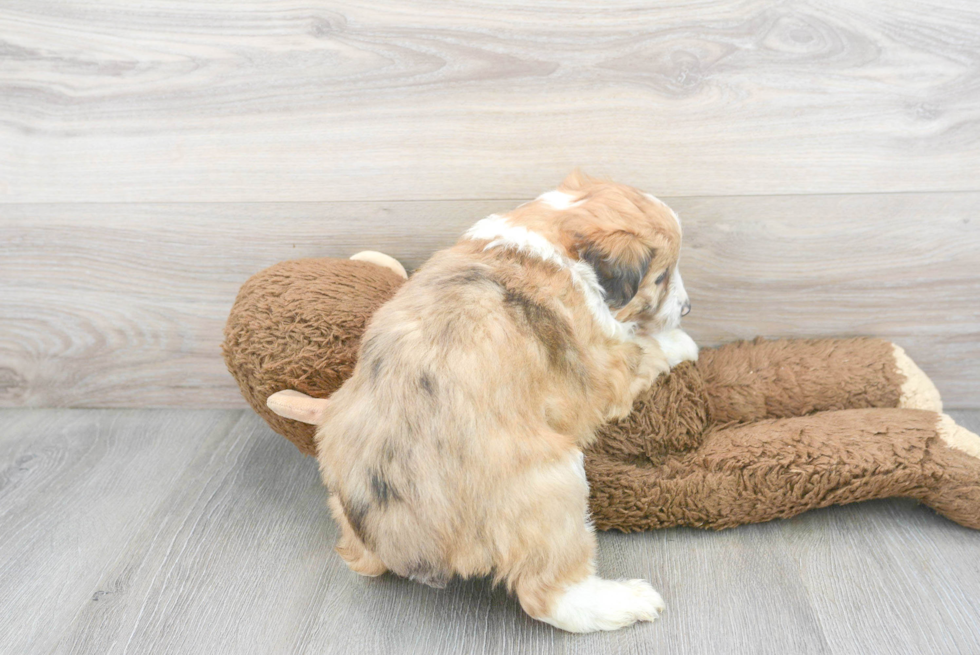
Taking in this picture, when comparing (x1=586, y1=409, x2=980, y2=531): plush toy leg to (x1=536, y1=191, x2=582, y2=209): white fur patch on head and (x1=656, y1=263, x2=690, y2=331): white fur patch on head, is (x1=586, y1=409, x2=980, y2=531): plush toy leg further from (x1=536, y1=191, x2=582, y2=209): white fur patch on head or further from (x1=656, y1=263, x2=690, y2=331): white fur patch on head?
(x1=536, y1=191, x2=582, y2=209): white fur patch on head

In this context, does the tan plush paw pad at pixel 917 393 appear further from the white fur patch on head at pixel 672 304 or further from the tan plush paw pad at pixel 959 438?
Answer: the white fur patch on head at pixel 672 304

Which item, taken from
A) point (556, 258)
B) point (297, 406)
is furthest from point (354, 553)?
point (556, 258)

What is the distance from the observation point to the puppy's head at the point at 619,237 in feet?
5.59

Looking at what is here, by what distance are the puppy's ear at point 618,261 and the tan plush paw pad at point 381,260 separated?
0.71 metres

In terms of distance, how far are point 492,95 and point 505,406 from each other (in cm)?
99

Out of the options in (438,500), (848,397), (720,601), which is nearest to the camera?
(438,500)

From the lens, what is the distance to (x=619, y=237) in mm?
1698

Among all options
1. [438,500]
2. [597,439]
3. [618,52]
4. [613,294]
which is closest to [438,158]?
[618,52]

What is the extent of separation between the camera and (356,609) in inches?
70.4

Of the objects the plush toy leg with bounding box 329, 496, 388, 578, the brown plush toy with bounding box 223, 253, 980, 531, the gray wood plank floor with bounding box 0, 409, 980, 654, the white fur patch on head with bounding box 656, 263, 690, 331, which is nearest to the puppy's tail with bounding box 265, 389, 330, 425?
the brown plush toy with bounding box 223, 253, 980, 531

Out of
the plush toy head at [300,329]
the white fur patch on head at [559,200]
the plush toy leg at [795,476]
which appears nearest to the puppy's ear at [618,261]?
the white fur patch on head at [559,200]

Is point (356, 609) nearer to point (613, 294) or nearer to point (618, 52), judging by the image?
point (613, 294)

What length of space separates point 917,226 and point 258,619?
2085 millimetres

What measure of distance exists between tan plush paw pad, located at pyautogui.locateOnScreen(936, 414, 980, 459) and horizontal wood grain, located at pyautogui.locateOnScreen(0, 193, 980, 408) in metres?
0.45
